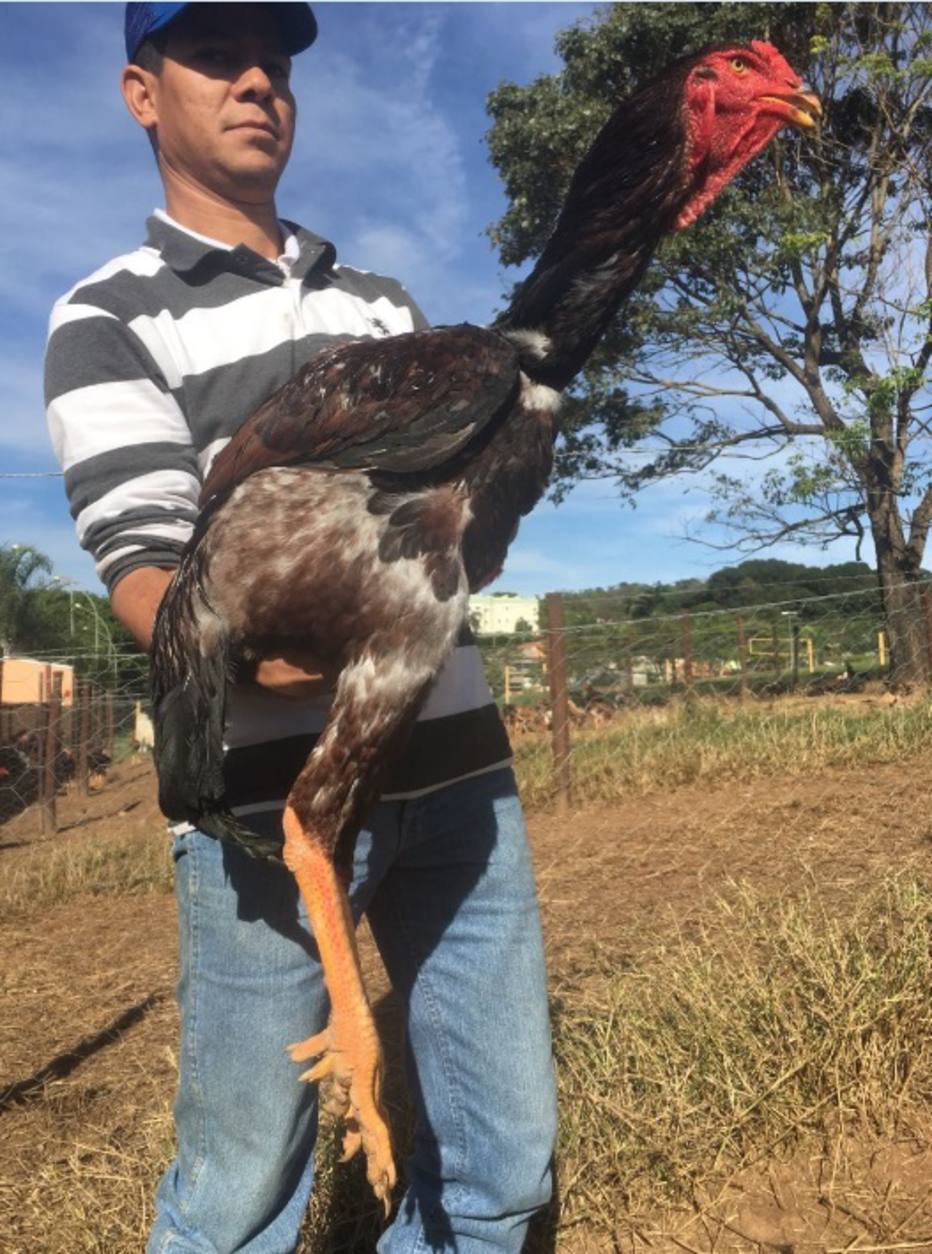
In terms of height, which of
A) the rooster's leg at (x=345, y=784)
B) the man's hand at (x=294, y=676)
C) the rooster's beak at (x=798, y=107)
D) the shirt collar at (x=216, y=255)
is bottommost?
the rooster's leg at (x=345, y=784)

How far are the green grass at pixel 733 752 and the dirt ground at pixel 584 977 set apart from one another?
35cm

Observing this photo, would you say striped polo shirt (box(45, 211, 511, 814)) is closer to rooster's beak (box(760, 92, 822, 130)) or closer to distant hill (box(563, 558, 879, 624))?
rooster's beak (box(760, 92, 822, 130))

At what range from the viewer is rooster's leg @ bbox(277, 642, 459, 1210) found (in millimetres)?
1228

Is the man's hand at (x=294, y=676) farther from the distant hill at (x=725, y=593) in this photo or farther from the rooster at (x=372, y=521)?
the distant hill at (x=725, y=593)

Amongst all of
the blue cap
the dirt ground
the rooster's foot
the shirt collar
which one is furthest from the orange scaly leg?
the dirt ground

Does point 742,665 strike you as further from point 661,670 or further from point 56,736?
point 56,736

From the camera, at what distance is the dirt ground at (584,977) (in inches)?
97.8

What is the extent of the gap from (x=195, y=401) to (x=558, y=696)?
7.06 meters

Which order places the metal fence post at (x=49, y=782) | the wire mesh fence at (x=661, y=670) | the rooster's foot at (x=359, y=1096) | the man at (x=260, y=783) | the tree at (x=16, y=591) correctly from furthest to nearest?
the tree at (x=16, y=591) → the metal fence post at (x=49, y=782) → the wire mesh fence at (x=661, y=670) → the man at (x=260, y=783) → the rooster's foot at (x=359, y=1096)

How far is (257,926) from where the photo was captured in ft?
5.38

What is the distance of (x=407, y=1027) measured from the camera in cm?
195

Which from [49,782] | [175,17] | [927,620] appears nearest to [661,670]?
[927,620]

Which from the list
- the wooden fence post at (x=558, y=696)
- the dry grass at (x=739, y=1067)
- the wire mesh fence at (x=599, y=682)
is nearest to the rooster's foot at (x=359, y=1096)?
the dry grass at (x=739, y=1067)

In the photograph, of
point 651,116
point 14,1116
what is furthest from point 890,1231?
point 14,1116
